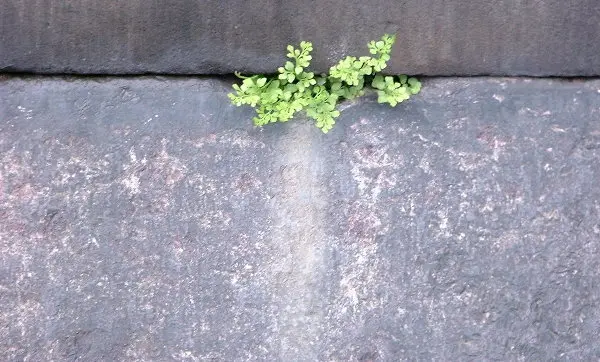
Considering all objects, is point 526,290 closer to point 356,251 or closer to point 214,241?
point 356,251

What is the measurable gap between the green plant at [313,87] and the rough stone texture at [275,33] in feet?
0.13

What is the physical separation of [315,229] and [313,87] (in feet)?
1.46

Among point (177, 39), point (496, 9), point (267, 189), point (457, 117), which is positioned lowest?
point (267, 189)

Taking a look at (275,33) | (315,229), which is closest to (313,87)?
(275,33)

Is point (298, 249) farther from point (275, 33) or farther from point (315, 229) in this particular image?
point (275, 33)

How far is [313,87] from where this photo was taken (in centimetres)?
201

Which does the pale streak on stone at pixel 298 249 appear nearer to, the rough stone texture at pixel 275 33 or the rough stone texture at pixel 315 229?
the rough stone texture at pixel 315 229

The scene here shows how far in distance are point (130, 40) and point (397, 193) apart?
3.09 ft

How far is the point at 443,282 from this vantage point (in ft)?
6.61

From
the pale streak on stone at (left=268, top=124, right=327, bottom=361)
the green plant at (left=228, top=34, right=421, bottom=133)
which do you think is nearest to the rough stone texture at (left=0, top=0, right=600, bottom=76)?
the green plant at (left=228, top=34, right=421, bottom=133)

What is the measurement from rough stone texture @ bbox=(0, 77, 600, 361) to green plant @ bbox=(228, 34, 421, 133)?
5 cm

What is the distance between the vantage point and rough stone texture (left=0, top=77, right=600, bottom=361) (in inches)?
77.7

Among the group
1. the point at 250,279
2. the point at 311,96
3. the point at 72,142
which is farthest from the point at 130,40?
the point at 250,279

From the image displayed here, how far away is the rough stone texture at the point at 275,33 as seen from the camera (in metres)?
A: 1.92
